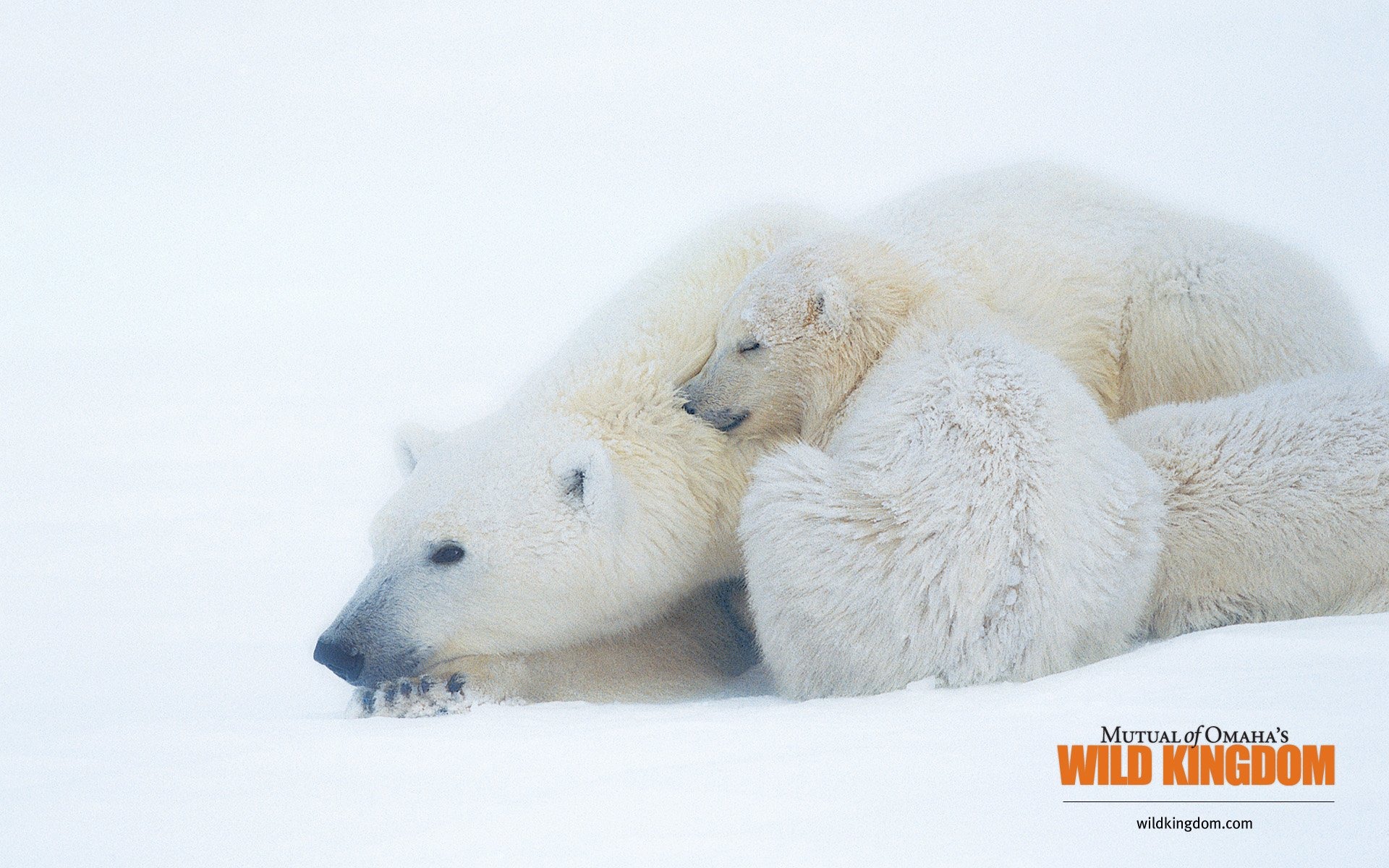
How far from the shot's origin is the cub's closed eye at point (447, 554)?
3109 millimetres

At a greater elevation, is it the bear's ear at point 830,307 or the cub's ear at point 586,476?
the bear's ear at point 830,307

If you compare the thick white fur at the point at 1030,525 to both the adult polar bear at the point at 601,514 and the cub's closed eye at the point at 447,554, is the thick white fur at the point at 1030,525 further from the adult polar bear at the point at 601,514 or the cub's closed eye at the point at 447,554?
the cub's closed eye at the point at 447,554

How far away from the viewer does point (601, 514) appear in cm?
312

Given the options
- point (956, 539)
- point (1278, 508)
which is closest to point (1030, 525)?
point (956, 539)

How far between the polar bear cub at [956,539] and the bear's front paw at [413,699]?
2.60 feet

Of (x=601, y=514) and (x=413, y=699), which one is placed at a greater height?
(x=601, y=514)

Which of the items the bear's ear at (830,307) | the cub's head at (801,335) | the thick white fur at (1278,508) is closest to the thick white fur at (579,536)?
the cub's head at (801,335)

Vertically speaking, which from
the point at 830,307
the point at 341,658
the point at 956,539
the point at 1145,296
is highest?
the point at 830,307

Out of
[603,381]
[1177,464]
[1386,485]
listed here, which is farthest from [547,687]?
[1386,485]

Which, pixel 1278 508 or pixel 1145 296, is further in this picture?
pixel 1145 296

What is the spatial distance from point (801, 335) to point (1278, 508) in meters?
1.21

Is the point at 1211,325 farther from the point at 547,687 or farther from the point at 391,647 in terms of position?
the point at 391,647

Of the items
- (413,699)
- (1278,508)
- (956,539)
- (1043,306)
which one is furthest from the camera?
(1043,306)

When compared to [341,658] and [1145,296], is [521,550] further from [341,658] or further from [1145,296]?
[1145,296]
